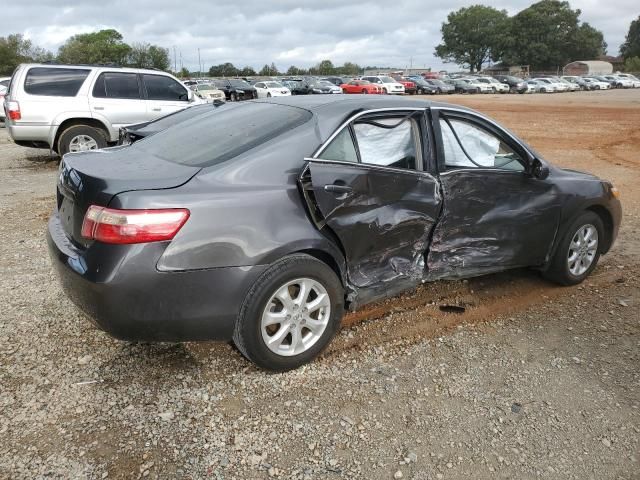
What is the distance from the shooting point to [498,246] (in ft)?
13.6

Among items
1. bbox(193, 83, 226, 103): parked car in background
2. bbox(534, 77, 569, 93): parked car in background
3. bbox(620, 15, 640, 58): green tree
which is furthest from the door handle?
bbox(620, 15, 640, 58): green tree

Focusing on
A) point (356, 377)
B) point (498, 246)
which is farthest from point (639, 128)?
point (356, 377)

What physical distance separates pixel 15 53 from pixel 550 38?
3566 inches

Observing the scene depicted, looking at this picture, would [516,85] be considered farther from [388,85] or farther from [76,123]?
[76,123]

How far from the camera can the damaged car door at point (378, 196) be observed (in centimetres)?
321

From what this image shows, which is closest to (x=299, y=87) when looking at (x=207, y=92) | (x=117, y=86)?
(x=207, y=92)

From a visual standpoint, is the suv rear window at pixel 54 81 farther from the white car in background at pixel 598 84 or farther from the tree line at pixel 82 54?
the white car in background at pixel 598 84

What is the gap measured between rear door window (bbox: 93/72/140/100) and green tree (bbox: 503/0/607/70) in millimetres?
106637

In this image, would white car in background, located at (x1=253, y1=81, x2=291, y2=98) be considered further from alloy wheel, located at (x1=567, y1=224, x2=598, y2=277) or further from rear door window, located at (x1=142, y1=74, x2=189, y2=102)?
alloy wheel, located at (x1=567, y1=224, x2=598, y2=277)

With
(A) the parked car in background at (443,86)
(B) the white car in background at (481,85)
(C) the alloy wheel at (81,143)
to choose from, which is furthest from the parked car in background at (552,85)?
(C) the alloy wheel at (81,143)

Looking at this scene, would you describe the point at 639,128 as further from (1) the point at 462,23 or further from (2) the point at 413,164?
(1) the point at 462,23

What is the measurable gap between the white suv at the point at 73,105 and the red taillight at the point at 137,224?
7.74 metres

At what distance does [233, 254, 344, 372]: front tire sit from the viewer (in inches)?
118

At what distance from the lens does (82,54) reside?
62062 millimetres
